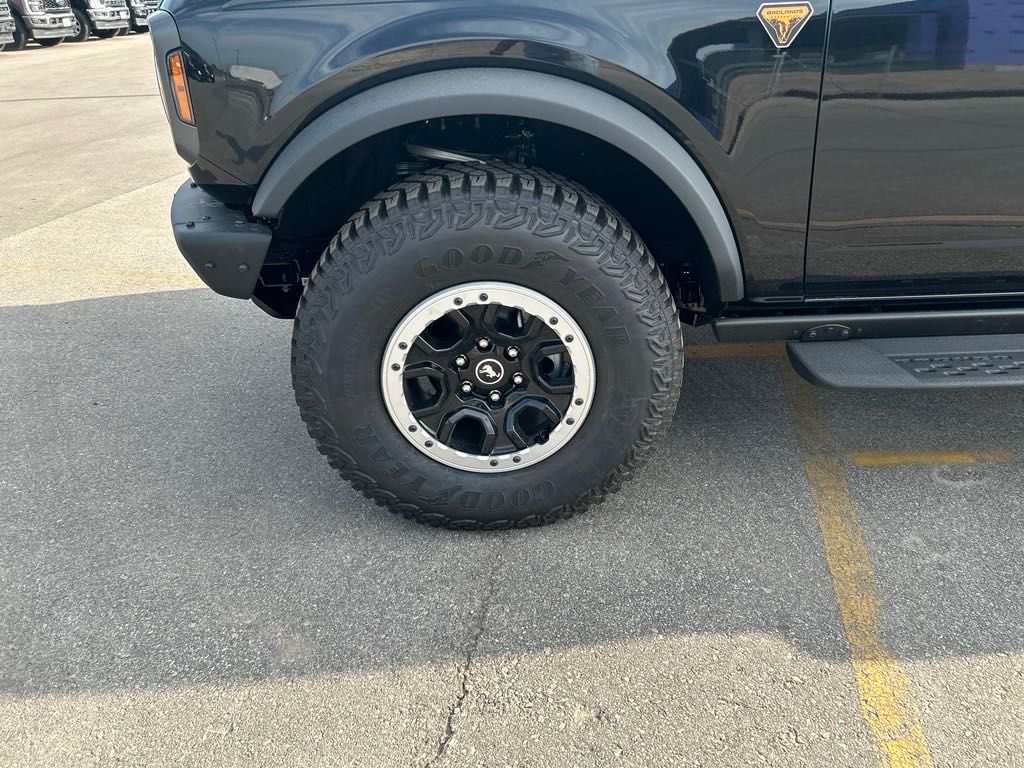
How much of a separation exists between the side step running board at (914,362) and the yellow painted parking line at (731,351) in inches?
45.9

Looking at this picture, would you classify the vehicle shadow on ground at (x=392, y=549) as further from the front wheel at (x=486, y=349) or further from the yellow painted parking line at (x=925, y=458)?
the front wheel at (x=486, y=349)

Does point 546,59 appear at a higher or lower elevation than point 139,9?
higher

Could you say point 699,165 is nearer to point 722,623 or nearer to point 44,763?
point 722,623

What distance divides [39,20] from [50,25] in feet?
0.80

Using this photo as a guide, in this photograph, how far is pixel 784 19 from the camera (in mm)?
2082

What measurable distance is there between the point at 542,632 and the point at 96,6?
2118 centimetres

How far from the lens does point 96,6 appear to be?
61.7 ft

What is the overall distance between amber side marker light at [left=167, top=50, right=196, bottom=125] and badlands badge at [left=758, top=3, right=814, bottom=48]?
150cm

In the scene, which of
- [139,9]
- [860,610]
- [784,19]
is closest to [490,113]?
[784,19]

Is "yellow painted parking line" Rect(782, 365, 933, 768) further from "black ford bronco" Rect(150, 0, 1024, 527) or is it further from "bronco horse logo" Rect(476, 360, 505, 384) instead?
"bronco horse logo" Rect(476, 360, 505, 384)

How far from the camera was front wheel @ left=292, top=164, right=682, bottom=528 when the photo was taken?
2258 mm

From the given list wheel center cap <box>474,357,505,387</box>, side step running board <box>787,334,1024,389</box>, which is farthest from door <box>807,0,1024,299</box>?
wheel center cap <box>474,357,505,387</box>

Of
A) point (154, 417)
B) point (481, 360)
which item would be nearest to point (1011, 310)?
point (481, 360)

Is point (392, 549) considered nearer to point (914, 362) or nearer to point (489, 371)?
point (489, 371)
